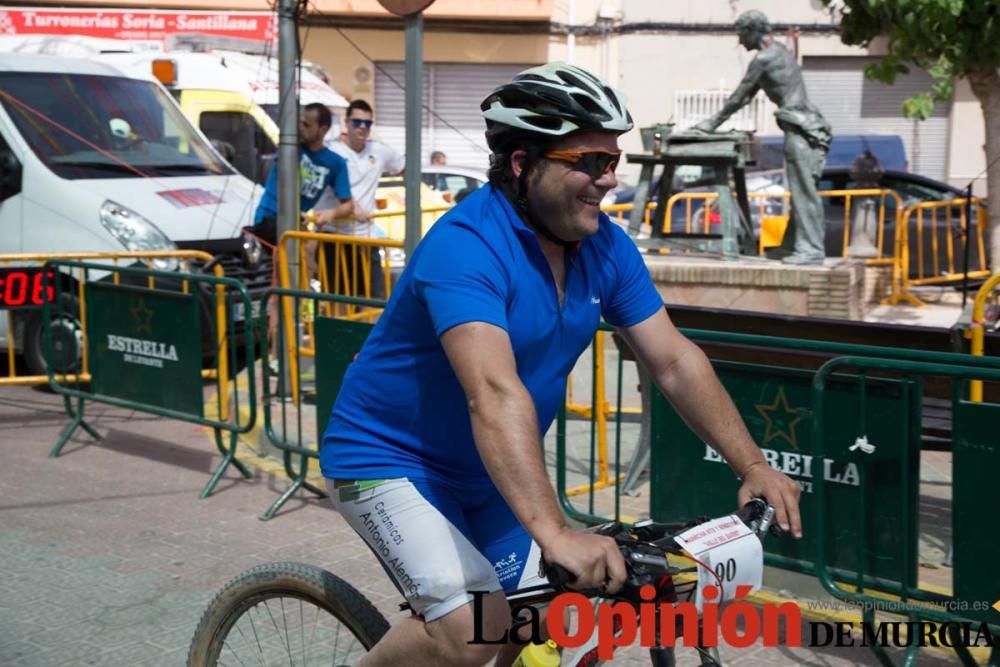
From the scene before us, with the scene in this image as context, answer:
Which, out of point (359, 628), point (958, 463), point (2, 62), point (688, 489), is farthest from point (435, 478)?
point (2, 62)

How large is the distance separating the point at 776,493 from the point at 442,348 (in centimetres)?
76

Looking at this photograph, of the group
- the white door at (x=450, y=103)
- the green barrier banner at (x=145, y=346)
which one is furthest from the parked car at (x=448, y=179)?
the green barrier banner at (x=145, y=346)

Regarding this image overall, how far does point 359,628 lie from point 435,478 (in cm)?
48

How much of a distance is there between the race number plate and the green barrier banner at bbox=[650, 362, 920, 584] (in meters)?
1.94

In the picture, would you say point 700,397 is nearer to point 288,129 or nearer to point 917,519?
point 917,519

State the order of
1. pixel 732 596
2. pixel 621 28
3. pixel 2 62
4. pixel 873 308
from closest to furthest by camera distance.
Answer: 1. pixel 732 596
2. pixel 2 62
3. pixel 873 308
4. pixel 621 28

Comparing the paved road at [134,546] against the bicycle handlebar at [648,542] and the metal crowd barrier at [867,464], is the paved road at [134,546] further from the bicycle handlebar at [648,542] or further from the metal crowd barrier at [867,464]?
the bicycle handlebar at [648,542]

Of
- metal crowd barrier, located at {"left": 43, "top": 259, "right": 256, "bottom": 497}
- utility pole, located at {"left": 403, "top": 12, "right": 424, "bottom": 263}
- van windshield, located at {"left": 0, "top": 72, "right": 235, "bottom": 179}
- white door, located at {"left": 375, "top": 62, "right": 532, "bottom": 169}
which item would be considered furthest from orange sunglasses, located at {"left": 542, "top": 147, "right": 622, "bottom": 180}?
white door, located at {"left": 375, "top": 62, "right": 532, "bottom": 169}

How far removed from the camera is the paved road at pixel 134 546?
4.87 metres

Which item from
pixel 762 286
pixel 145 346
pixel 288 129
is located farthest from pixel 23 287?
pixel 762 286

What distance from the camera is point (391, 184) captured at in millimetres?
14977

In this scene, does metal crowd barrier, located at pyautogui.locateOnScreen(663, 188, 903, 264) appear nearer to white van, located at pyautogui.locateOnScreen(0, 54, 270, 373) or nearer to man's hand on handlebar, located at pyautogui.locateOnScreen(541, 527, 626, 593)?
white van, located at pyautogui.locateOnScreen(0, 54, 270, 373)

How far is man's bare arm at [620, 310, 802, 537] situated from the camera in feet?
9.48

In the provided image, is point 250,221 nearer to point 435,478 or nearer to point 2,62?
point 2,62
